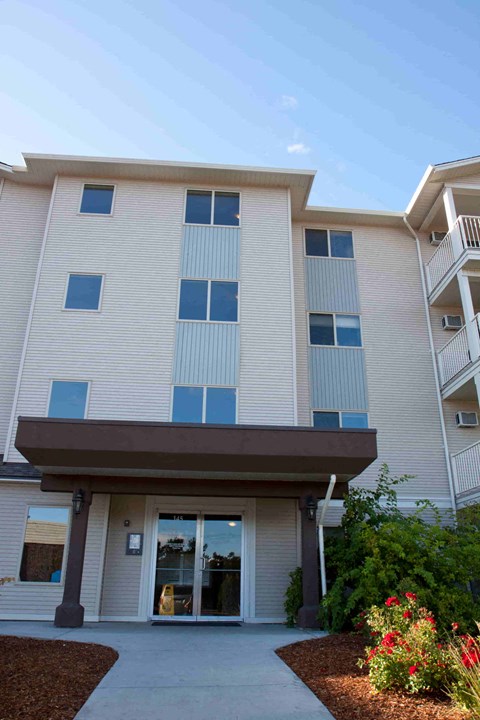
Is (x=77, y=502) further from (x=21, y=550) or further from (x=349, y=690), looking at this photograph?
(x=349, y=690)

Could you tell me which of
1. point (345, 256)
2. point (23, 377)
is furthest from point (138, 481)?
point (345, 256)

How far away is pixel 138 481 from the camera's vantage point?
36.7ft

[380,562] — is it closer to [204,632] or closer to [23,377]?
[204,632]

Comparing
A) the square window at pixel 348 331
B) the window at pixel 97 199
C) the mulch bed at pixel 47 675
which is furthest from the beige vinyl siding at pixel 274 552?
the window at pixel 97 199

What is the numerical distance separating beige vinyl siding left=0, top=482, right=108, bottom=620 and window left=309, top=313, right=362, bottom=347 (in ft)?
24.1

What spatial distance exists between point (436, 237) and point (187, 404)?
963 cm

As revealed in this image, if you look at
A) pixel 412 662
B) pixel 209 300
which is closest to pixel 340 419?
pixel 209 300

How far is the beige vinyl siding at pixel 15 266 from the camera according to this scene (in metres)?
13.9

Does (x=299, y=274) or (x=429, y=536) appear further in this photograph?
(x=299, y=274)

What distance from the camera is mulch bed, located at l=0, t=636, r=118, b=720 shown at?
4.87 m

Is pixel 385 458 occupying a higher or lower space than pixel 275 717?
higher

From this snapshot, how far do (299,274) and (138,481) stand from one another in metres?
8.20

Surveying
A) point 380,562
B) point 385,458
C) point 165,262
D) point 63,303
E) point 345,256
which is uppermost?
point 345,256

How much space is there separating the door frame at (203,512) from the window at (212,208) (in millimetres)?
7598
